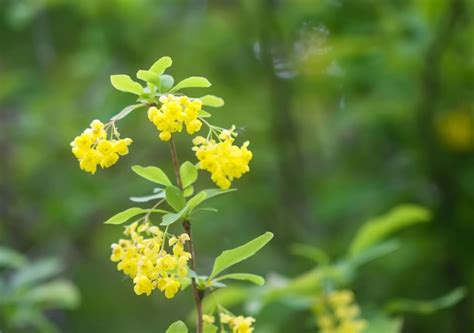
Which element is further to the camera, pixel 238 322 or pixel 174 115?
pixel 238 322

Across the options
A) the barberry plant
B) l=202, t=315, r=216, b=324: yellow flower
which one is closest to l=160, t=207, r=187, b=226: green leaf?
the barberry plant

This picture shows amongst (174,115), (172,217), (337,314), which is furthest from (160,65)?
(337,314)

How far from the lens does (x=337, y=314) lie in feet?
7.45

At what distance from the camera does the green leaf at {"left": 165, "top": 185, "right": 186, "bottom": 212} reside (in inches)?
55.2

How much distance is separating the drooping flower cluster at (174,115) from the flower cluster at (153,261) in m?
0.18

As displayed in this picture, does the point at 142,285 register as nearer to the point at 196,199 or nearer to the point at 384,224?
the point at 196,199

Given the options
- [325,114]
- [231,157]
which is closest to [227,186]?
[231,157]

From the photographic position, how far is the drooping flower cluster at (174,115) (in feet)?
4.23

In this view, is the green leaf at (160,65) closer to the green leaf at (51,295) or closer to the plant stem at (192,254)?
the plant stem at (192,254)

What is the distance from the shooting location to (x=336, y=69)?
4141 millimetres

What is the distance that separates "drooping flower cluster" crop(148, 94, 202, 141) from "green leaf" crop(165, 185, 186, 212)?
127 mm

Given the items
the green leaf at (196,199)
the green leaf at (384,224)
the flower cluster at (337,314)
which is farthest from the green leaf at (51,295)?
the green leaf at (196,199)

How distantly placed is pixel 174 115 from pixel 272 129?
2844 mm

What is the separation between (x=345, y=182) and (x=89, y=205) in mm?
1303
